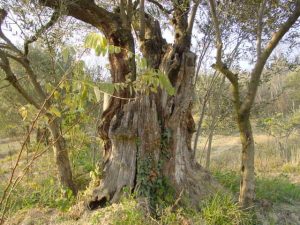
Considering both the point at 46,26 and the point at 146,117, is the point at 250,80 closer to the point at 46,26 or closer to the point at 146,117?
the point at 146,117

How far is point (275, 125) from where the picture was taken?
599 inches

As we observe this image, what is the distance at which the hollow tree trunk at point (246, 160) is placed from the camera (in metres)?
4.81

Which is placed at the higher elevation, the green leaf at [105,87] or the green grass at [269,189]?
the green leaf at [105,87]

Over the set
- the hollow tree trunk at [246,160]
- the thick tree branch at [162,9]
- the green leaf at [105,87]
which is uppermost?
the thick tree branch at [162,9]

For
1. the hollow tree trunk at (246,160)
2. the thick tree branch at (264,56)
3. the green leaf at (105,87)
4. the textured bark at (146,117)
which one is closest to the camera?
the green leaf at (105,87)

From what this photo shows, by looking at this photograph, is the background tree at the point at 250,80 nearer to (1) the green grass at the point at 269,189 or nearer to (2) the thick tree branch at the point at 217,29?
(2) the thick tree branch at the point at 217,29

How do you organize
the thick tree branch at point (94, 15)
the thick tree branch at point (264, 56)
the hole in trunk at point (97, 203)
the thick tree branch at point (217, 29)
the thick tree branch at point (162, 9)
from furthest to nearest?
the thick tree branch at point (162, 9) → the thick tree branch at point (94, 15) → the hole in trunk at point (97, 203) → the thick tree branch at point (264, 56) → the thick tree branch at point (217, 29)

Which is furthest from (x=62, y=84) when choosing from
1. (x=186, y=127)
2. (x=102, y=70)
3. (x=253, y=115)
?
(x=253, y=115)

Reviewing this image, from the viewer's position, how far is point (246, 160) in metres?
4.96

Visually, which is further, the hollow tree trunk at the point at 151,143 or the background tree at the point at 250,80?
the hollow tree trunk at the point at 151,143

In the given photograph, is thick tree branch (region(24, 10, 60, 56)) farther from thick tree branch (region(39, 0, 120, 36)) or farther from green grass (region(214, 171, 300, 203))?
green grass (region(214, 171, 300, 203))

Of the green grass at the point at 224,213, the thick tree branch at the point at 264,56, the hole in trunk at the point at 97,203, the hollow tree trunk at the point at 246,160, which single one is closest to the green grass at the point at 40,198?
the hole in trunk at the point at 97,203

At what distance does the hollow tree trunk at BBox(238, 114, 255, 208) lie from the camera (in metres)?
4.81

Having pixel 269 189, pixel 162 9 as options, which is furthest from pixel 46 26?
pixel 269 189
